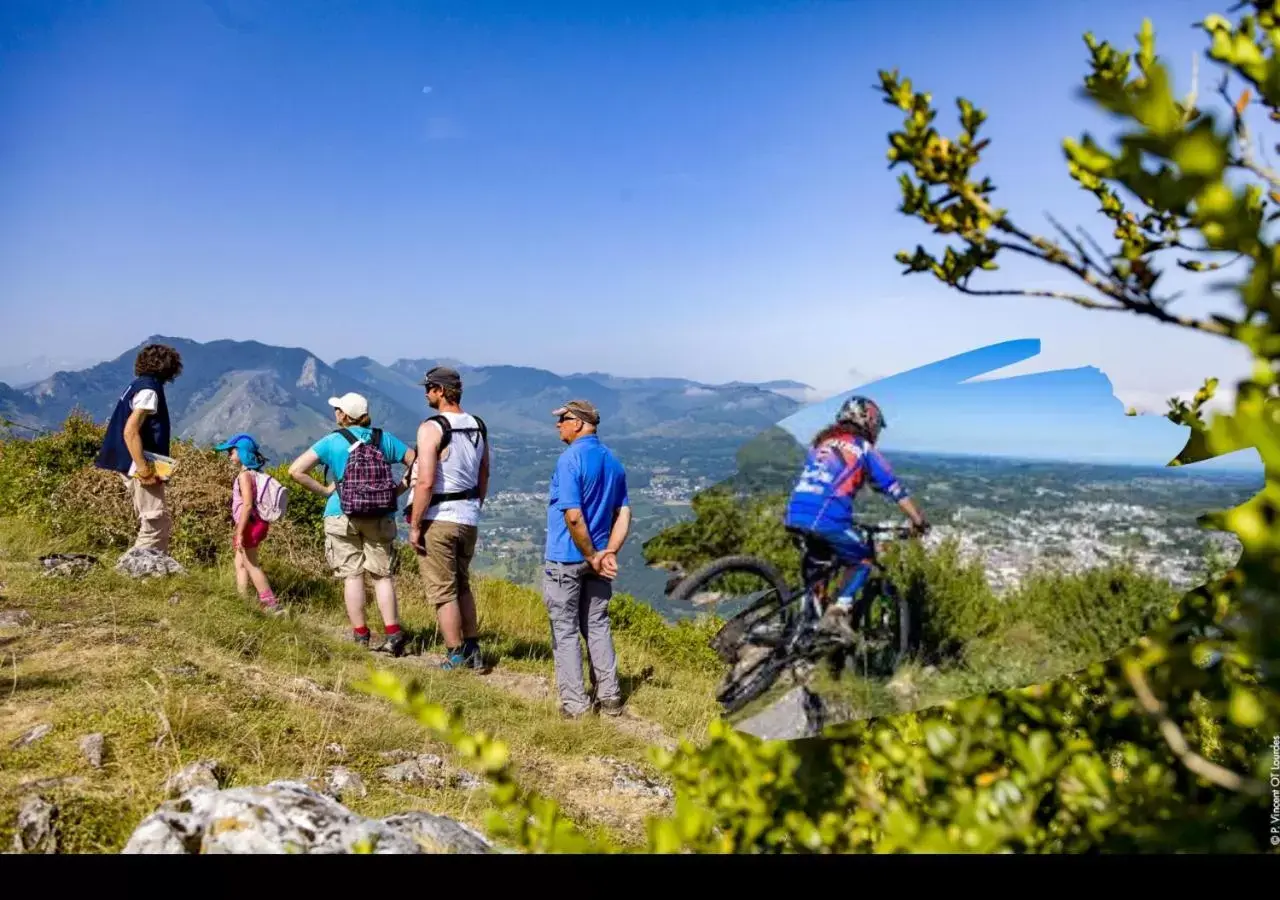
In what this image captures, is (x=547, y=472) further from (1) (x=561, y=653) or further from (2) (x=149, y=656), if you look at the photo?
(2) (x=149, y=656)

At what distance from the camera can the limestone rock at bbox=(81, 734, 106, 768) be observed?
2.05m

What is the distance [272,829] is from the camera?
153cm

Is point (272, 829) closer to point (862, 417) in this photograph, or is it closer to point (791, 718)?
point (791, 718)

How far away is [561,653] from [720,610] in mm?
2603

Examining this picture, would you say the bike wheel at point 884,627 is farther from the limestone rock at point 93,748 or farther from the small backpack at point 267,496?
the small backpack at point 267,496

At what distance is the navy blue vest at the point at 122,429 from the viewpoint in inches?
174

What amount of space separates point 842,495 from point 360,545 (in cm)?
396

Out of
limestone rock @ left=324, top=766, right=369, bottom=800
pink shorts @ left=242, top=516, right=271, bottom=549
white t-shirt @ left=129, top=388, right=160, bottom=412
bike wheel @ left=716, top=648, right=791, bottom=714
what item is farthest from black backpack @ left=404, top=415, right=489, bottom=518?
bike wheel @ left=716, top=648, right=791, bottom=714

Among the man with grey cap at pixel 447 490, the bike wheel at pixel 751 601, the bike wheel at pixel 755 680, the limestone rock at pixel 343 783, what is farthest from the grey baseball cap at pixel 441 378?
the bike wheel at pixel 755 680

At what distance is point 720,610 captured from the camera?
1.47 metres

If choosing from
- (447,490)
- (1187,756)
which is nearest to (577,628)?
(447,490)

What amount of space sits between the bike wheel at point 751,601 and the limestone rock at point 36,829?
1.45 metres
